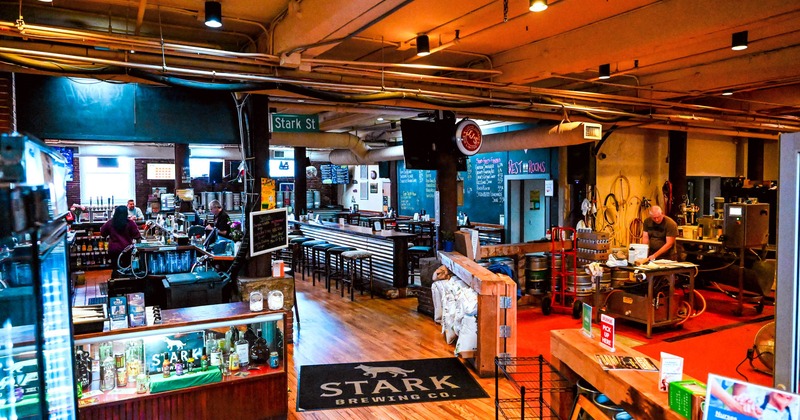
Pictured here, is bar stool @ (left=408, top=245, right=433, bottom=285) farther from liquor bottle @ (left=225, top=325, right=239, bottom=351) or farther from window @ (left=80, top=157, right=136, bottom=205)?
window @ (left=80, top=157, right=136, bottom=205)


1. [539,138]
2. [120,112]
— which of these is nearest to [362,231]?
[539,138]

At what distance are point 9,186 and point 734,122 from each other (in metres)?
10.5

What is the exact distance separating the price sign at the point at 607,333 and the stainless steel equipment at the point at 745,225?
17.8 ft

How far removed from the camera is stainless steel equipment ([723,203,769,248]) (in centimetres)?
728

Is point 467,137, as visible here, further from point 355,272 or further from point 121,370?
point 121,370

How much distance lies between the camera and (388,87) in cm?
630

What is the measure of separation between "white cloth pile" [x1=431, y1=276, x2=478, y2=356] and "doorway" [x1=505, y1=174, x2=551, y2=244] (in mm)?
5142

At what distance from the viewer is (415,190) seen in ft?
50.4

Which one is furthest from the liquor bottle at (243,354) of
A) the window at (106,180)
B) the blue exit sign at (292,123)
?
the window at (106,180)

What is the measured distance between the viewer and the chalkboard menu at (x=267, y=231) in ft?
19.7

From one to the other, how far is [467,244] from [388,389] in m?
2.65

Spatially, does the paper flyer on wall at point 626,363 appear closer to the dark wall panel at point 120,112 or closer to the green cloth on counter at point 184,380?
the green cloth on counter at point 184,380

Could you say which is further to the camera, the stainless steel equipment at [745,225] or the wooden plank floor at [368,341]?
the stainless steel equipment at [745,225]

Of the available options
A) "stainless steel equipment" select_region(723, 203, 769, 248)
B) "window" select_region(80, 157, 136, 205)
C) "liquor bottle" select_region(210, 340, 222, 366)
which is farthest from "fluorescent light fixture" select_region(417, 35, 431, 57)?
"window" select_region(80, 157, 136, 205)
